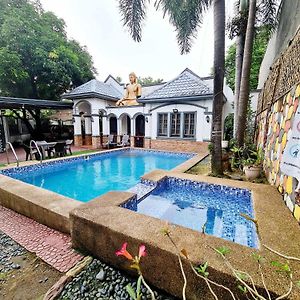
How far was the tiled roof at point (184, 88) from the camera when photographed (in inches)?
477

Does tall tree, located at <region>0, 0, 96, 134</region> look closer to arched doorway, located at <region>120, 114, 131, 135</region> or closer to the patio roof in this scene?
the patio roof

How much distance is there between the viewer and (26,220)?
378 cm

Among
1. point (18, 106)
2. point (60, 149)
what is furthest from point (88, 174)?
point (18, 106)

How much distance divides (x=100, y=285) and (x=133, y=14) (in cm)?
870

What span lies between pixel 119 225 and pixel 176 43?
9227mm

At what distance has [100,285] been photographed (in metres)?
2.20

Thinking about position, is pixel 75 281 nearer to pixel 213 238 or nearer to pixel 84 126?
pixel 213 238

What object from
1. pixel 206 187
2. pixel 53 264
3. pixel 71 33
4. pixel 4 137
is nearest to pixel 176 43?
pixel 206 187

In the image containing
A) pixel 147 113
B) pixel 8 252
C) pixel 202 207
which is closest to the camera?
pixel 8 252

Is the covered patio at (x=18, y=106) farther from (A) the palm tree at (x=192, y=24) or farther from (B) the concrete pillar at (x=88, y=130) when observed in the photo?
(A) the palm tree at (x=192, y=24)

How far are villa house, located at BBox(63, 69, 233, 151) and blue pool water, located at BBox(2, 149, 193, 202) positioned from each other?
221 centimetres

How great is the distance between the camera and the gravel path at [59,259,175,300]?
205 cm

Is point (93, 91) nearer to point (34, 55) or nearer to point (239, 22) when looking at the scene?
point (34, 55)

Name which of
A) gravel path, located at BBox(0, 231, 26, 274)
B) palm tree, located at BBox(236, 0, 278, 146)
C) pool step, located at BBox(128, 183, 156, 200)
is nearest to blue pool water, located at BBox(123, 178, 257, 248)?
pool step, located at BBox(128, 183, 156, 200)
